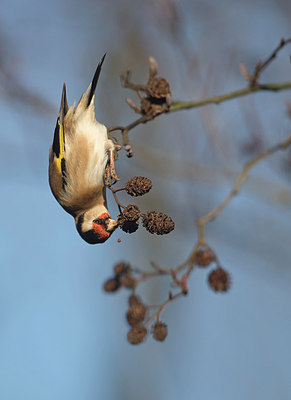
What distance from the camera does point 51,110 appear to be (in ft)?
13.8

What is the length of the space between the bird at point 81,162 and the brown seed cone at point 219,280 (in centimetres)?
90

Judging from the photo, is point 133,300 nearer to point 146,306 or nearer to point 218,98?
point 146,306

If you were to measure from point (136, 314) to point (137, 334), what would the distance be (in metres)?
0.11

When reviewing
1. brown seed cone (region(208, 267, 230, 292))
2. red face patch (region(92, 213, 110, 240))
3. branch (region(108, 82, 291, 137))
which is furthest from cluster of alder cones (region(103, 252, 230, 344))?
branch (region(108, 82, 291, 137))

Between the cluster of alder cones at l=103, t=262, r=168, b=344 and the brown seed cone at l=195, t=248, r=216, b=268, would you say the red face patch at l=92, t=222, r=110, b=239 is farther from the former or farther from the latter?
the brown seed cone at l=195, t=248, r=216, b=268

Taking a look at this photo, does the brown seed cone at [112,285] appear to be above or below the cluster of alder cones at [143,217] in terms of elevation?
below

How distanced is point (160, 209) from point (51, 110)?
340 cm

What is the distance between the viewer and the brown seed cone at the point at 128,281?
294 centimetres

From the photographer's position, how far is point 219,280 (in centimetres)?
283

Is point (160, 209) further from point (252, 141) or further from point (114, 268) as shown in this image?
point (114, 268)

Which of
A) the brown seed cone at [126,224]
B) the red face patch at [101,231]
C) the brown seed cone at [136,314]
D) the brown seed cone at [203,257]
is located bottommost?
the brown seed cone at [136,314]

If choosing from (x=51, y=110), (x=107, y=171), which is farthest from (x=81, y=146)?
(x=51, y=110)

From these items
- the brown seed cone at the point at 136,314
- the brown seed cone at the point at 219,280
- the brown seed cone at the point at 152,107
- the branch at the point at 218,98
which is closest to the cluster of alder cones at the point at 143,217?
A: the branch at the point at 218,98

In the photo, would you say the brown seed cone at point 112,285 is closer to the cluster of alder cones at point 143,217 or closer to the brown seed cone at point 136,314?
the brown seed cone at point 136,314
